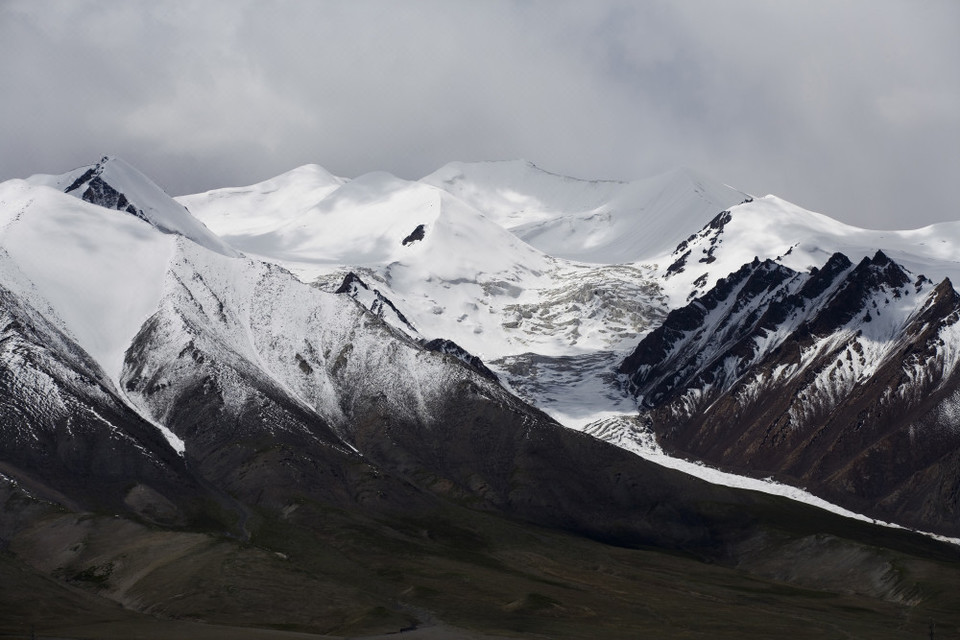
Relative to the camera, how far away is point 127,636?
650 feet

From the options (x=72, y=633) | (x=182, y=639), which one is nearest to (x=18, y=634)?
(x=72, y=633)

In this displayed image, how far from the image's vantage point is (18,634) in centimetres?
19438

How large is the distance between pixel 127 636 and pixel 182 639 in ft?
23.3

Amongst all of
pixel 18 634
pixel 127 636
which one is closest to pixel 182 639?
pixel 127 636

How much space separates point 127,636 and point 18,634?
44.8ft

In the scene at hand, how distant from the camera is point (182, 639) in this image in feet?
655

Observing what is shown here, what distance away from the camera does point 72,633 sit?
651 feet

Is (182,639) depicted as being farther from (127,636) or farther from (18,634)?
(18,634)

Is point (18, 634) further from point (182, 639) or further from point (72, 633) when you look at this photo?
point (182, 639)

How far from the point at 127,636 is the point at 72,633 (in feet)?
23.9

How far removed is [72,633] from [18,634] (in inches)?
282
